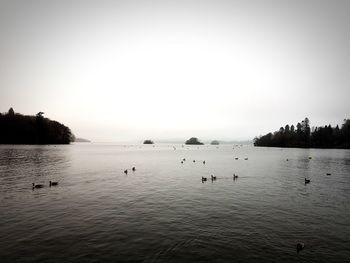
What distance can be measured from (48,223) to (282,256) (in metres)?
19.4

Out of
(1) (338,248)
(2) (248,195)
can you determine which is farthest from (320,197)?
(1) (338,248)

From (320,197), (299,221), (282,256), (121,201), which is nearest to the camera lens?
(282,256)

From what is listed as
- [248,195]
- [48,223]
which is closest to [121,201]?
[48,223]

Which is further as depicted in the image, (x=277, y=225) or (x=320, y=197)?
(x=320, y=197)

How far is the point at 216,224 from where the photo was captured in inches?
846

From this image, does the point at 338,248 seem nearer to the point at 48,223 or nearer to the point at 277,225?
the point at 277,225

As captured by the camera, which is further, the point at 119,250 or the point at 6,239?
the point at 6,239

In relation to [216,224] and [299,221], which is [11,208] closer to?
[216,224]

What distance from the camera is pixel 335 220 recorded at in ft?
76.4

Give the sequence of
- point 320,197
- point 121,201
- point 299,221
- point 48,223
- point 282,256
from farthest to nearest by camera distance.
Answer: point 320,197 < point 121,201 < point 299,221 < point 48,223 < point 282,256

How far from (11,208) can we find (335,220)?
111 feet

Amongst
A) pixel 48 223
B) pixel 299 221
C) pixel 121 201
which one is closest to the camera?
pixel 48 223

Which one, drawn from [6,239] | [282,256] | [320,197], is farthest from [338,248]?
[6,239]

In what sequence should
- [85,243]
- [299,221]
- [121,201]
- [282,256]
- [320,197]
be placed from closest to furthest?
[282,256], [85,243], [299,221], [121,201], [320,197]
